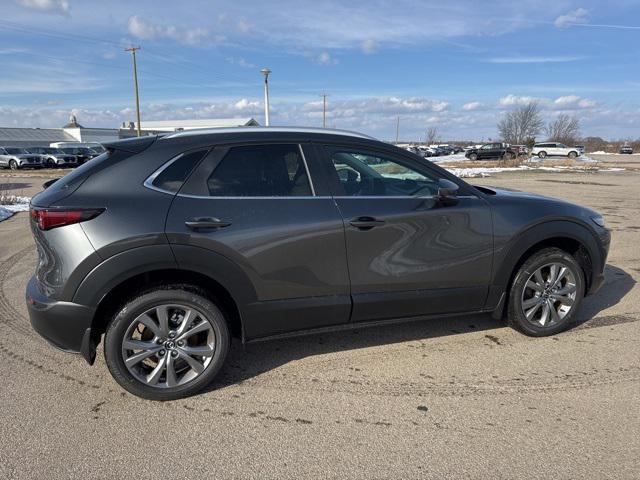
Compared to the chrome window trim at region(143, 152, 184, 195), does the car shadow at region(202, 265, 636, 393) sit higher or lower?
lower

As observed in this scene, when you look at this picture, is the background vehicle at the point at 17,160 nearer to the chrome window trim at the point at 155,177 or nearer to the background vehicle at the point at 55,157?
the background vehicle at the point at 55,157

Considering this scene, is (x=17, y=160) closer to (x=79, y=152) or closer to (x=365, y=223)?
(x=79, y=152)

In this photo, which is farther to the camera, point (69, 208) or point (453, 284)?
point (453, 284)

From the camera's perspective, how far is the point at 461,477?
2.54 m

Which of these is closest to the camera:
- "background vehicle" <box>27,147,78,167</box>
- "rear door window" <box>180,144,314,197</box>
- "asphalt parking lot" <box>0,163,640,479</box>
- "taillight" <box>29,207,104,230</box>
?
"asphalt parking lot" <box>0,163,640,479</box>

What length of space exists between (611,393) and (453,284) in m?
1.27

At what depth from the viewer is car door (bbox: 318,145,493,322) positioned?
356 cm

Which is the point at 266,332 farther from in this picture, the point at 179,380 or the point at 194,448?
the point at 194,448

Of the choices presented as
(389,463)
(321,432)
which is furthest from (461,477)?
(321,432)

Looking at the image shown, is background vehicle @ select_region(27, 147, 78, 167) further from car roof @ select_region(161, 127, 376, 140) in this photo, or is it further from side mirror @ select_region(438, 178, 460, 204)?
side mirror @ select_region(438, 178, 460, 204)

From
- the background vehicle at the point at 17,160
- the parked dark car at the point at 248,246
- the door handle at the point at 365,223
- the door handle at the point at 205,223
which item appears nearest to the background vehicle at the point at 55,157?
the background vehicle at the point at 17,160

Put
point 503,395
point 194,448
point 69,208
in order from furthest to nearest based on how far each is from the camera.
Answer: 1. point 503,395
2. point 69,208
3. point 194,448

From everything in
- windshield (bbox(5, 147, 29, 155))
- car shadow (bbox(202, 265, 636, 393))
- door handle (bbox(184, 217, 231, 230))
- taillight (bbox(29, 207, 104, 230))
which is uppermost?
taillight (bbox(29, 207, 104, 230))

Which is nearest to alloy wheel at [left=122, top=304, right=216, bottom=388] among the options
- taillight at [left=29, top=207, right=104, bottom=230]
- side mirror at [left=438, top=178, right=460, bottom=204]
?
taillight at [left=29, top=207, right=104, bottom=230]
